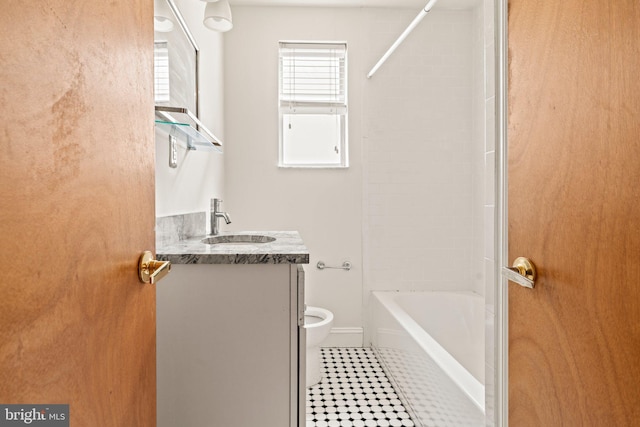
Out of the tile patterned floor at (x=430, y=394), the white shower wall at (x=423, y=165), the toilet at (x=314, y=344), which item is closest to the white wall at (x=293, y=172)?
the white shower wall at (x=423, y=165)

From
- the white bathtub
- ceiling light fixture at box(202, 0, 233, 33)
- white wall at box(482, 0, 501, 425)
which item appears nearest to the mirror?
ceiling light fixture at box(202, 0, 233, 33)

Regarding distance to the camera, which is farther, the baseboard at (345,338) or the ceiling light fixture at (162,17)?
the baseboard at (345,338)

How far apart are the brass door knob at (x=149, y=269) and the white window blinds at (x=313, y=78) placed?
7.59ft

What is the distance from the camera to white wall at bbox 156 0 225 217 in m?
1.52

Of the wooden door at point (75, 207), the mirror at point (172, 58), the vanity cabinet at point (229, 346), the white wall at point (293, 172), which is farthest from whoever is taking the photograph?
the white wall at point (293, 172)

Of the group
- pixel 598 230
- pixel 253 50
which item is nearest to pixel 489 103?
pixel 598 230

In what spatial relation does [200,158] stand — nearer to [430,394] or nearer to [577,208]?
[430,394]

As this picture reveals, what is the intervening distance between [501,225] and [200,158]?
1628 millimetres

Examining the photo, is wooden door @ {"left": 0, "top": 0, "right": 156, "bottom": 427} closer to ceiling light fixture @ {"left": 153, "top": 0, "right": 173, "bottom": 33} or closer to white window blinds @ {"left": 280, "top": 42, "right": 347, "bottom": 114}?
ceiling light fixture @ {"left": 153, "top": 0, "right": 173, "bottom": 33}

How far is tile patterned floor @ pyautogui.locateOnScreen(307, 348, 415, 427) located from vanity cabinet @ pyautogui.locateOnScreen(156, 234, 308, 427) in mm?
812

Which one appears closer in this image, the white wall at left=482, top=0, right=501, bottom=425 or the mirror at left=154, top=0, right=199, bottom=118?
the white wall at left=482, top=0, right=501, bottom=425

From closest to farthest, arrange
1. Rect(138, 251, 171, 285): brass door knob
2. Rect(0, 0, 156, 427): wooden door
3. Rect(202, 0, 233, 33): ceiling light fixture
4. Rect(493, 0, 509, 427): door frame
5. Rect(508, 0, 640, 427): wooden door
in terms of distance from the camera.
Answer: Rect(0, 0, 156, 427): wooden door → Rect(508, 0, 640, 427): wooden door → Rect(138, 251, 171, 285): brass door knob → Rect(493, 0, 509, 427): door frame → Rect(202, 0, 233, 33): ceiling light fixture

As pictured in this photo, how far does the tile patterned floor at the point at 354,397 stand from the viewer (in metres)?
1.87

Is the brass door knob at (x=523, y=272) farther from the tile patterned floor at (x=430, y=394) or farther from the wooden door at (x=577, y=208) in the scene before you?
the tile patterned floor at (x=430, y=394)
